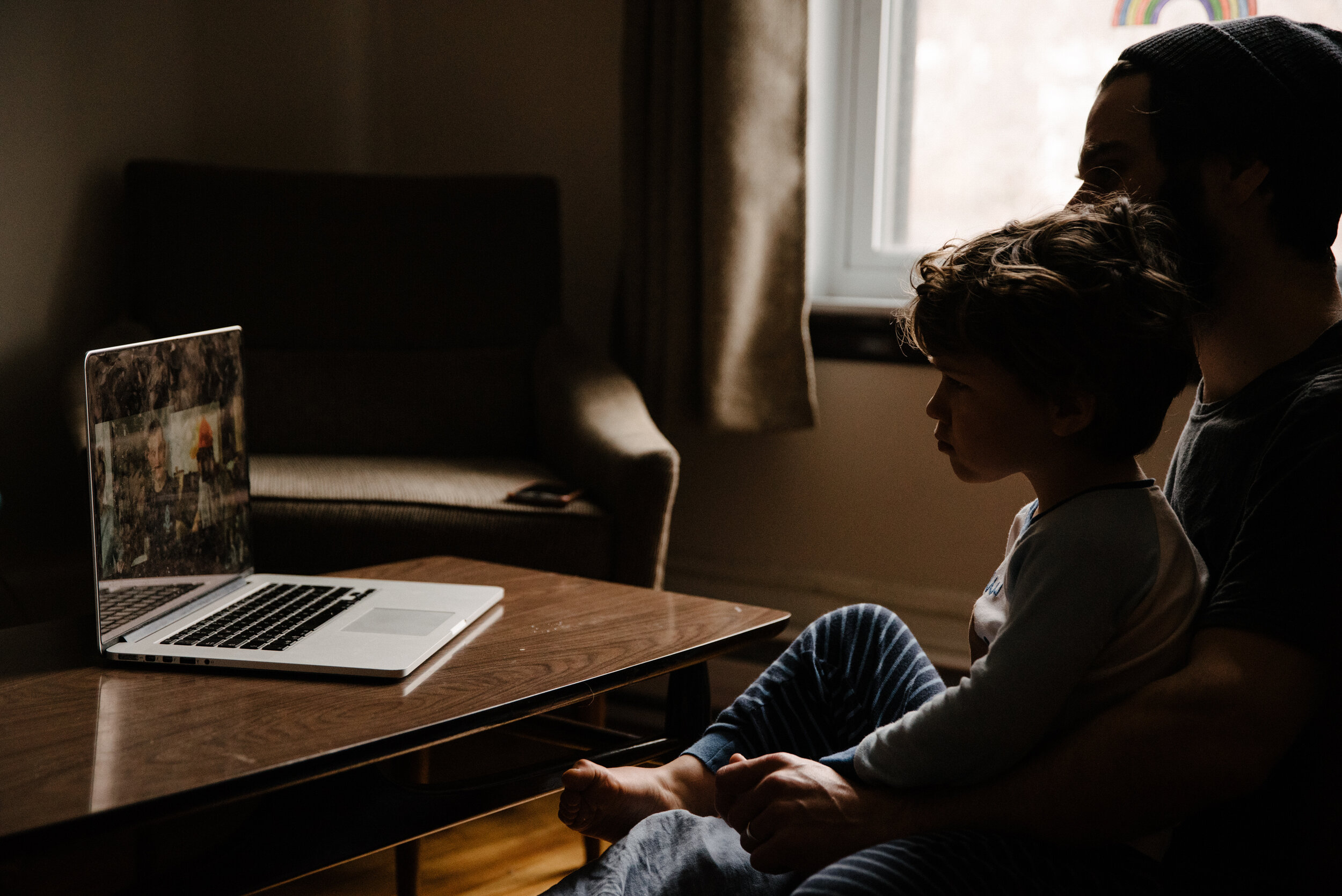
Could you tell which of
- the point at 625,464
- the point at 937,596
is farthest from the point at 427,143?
the point at 937,596

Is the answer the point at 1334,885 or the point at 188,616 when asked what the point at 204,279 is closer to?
the point at 188,616

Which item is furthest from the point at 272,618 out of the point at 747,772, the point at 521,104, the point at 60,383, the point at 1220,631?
the point at 521,104

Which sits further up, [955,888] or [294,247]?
[294,247]

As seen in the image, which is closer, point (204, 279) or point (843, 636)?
point (843, 636)

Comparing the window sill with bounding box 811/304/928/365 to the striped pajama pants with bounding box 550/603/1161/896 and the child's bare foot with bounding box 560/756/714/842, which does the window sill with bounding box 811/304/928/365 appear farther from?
the child's bare foot with bounding box 560/756/714/842

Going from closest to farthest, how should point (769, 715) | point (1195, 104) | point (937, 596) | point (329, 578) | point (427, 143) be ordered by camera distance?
point (1195, 104), point (769, 715), point (329, 578), point (937, 596), point (427, 143)

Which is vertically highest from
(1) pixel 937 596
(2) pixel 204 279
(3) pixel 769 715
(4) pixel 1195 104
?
(4) pixel 1195 104

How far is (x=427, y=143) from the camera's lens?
9.55 feet

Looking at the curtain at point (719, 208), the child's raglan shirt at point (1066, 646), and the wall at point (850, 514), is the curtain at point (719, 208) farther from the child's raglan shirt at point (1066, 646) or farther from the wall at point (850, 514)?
the child's raglan shirt at point (1066, 646)

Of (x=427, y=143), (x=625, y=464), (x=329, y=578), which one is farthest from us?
(x=427, y=143)

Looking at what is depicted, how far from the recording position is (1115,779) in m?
0.78

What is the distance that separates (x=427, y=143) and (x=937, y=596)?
172 centimetres

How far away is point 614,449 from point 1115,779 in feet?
3.72

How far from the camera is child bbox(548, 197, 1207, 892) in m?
0.81
